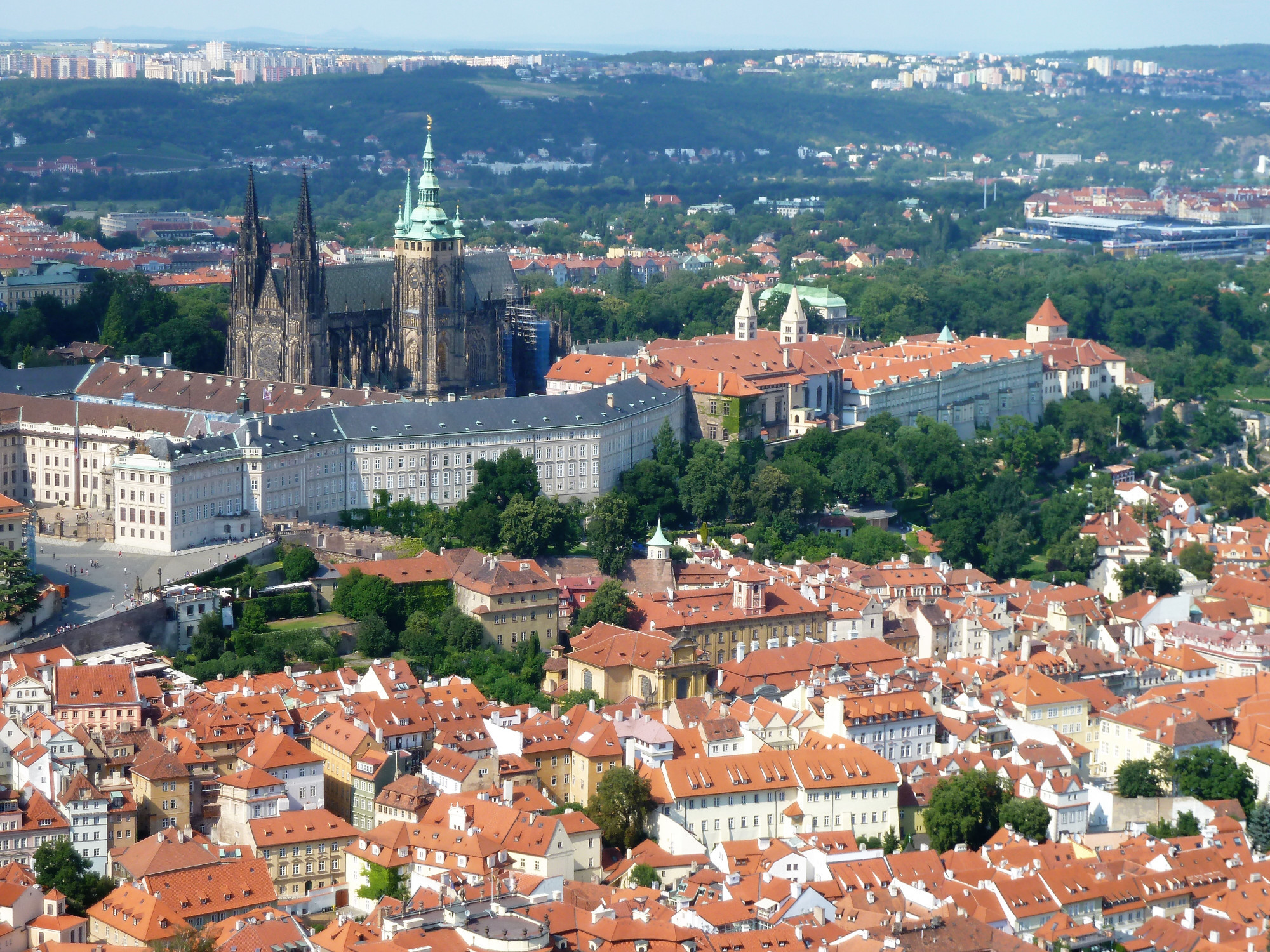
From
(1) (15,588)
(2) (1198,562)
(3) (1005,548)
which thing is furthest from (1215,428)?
(1) (15,588)

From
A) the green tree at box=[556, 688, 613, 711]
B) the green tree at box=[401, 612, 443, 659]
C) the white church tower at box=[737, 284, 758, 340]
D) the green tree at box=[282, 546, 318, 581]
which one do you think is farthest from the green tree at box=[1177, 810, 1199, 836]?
the white church tower at box=[737, 284, 758, 340]

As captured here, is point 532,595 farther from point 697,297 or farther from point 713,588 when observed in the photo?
point 697,297

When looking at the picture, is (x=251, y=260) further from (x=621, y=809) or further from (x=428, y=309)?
(x=621, y=809)

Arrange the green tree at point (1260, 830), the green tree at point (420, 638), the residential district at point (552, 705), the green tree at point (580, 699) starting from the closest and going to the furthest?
1. the residential district at point (552, 705)
2. the green tree at point (1260, 830)
3. the green tree at point (580, 699)
4. the green tree at point (420, 638)

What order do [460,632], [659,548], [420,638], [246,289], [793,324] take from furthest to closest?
[793,324] → [246,289] → [659,548] → [460,632] → [420,638]

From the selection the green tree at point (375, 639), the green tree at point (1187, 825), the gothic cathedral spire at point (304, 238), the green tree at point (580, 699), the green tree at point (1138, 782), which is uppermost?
the gothic cathedral spire at point (304, 238)

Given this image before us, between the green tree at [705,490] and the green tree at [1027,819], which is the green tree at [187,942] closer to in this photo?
the green tree at [1027,819]

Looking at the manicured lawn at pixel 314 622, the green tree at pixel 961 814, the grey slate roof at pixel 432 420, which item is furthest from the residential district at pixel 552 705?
the manicured lawn at pixel 314 622
